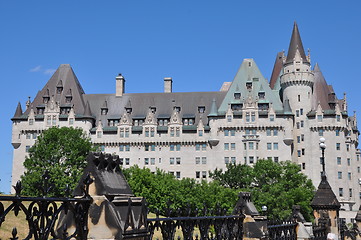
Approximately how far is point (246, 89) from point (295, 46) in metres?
12.3

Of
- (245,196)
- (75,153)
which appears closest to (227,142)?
(75,153)

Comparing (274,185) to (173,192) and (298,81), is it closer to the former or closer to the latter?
(173,192)

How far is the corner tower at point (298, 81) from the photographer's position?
3295 inches

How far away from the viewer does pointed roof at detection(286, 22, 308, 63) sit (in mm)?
84750

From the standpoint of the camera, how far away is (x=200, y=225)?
7375mm

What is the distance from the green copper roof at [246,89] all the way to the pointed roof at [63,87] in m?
28.1

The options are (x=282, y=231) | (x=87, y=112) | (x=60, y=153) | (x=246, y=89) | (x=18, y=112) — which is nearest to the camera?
(x=282, y=231)

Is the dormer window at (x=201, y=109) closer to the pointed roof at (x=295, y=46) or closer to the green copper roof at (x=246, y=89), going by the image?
the green copper roof at (x=246, y=89)

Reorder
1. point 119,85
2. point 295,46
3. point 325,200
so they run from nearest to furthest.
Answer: point 325,200 < point 295,46 < point 119,85

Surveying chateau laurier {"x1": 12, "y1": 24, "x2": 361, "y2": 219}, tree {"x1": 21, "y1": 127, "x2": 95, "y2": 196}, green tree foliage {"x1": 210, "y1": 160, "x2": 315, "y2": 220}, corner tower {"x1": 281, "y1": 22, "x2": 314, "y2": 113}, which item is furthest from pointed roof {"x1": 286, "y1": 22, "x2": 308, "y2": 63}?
tree {"x1": 21, "y1": 127, "x2": 95, "y2": 196}

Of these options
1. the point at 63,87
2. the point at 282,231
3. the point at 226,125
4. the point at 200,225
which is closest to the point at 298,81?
the point at 226,125

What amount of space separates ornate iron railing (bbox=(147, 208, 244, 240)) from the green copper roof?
2979 inches

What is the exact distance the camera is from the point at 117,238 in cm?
490

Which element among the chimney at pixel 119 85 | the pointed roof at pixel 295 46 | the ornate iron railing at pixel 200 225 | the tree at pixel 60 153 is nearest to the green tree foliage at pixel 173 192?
the tree at pixel 60 153
